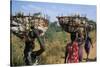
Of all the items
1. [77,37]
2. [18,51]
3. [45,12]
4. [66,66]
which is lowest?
[66,66]

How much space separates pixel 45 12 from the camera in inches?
62.4

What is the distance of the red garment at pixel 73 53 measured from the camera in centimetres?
163

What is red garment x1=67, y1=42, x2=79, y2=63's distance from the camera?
1.63 meters

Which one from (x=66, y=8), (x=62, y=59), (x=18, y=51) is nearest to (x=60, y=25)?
(x=66, y=8)

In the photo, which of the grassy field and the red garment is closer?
the grassy field

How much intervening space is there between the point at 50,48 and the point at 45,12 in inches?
11.4

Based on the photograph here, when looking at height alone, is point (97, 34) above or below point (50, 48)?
above

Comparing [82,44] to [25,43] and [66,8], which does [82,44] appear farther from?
[25,43]

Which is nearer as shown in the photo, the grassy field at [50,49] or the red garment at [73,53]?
the grassy field at [50,49]

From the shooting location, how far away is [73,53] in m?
1.64

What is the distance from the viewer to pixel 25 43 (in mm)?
1532
